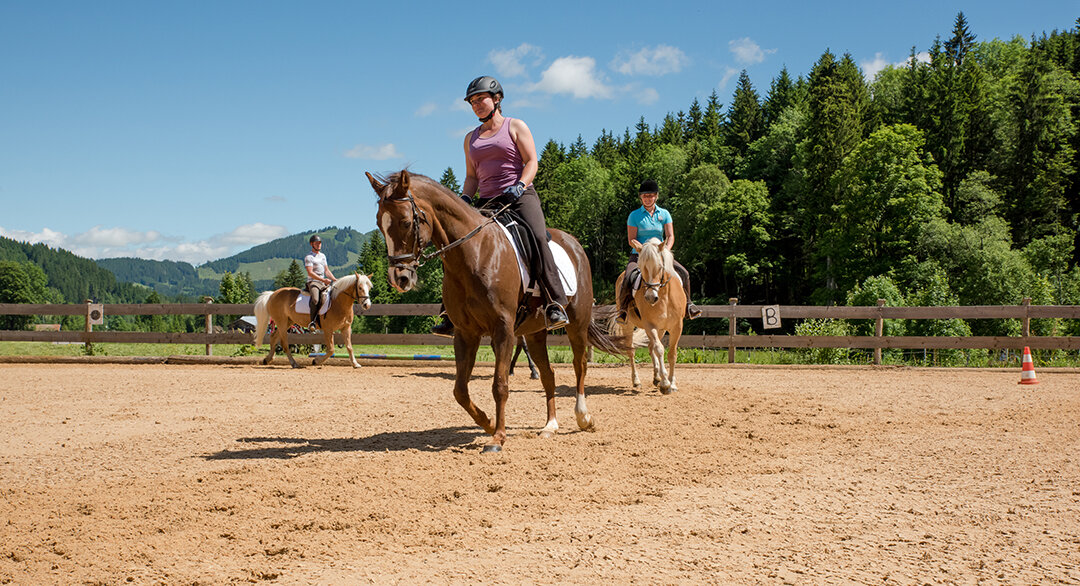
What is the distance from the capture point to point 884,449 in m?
6.55

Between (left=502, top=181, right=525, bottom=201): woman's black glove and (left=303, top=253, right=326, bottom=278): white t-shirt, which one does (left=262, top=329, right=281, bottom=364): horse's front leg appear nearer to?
(left=303, top=253, right=326, bottom=278): white t-shirt

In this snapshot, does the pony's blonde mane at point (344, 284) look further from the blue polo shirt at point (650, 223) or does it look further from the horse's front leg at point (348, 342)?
the blue polo shirt at point (650, 223)

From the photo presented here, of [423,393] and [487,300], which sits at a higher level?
[487,300]

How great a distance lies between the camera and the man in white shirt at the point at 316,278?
16031 mm

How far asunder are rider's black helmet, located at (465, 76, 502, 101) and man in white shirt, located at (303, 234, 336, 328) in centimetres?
994

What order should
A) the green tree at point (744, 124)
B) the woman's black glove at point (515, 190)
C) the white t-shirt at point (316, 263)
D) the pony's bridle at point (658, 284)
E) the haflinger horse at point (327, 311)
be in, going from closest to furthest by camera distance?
1. the woman's black glove at point (515, 190)
2. the pony's bridle at point (658, 284)
3. the haflinger horse at point (327, 311)
4. the white t-shirt at point (316, 263)
5. the green tree at point (744, 124)

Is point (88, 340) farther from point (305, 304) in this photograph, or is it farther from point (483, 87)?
point (483, 87)

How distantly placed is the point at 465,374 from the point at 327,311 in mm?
10277

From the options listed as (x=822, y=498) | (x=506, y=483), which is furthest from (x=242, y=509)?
(x=822, y=498)

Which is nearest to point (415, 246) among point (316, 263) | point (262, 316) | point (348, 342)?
point (348, 342)

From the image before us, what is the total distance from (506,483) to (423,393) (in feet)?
19.9

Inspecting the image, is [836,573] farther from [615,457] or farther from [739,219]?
[739,219]

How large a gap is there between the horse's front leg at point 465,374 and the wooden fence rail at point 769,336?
10.1m

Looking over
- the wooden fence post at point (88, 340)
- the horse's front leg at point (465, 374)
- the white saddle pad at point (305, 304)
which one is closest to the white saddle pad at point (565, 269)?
the horse's front leg at point (465, 374)
